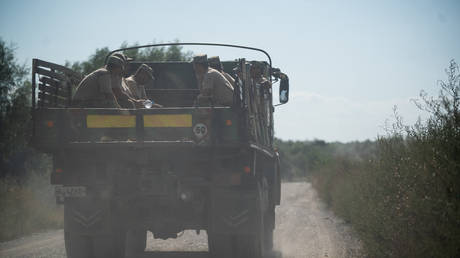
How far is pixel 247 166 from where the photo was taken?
6.95 metres

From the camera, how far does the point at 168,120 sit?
22.6ft

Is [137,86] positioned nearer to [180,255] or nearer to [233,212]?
[180,255]

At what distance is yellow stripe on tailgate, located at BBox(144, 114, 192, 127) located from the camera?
6840 mm

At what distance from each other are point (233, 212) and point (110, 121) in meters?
1.70

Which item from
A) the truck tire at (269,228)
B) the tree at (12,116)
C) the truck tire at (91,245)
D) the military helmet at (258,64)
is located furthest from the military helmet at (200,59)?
the tree at (12,116)

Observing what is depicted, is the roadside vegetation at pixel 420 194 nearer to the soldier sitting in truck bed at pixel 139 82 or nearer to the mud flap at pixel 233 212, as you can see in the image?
Answer: the mud flap at pixel 233 212

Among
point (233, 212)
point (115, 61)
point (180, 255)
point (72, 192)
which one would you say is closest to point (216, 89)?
point (115, 61)

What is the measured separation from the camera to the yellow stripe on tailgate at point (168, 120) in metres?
6.84

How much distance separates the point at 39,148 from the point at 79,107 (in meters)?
0.82

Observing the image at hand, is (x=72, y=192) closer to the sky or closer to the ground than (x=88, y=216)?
closer to the sky

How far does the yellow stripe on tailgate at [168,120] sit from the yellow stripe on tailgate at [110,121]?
17cm

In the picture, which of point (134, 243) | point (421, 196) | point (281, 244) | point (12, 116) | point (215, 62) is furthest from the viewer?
point (12, 116)

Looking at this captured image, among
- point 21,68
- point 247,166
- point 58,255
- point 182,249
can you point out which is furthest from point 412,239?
point 21,68

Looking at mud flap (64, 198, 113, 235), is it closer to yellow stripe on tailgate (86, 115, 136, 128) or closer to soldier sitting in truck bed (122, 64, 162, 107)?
yellow stripe on tailgate (86, 115, 136, 128)
